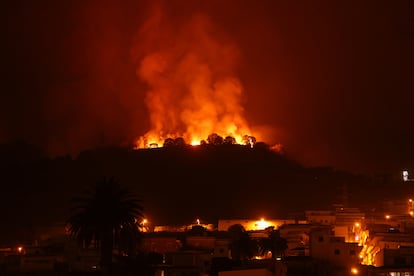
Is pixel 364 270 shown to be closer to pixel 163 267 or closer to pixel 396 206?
pixel 163 267

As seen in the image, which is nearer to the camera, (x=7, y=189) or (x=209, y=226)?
(x=209, y=226)

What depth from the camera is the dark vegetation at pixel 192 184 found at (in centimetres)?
9775

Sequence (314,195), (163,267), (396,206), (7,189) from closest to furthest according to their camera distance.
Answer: (163,267), (396,206), (314,195), (7,189)

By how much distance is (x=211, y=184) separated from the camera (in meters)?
114

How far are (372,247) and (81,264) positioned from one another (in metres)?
22.5

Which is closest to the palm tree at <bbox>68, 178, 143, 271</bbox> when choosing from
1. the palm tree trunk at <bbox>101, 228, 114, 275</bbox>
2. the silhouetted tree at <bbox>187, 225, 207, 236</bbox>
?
the palm tree trunk at <bbox>101, 228, 114, 275</bbox>

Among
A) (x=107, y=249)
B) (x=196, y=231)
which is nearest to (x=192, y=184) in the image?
(x=196, y=231)

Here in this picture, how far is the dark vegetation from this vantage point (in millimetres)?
97750

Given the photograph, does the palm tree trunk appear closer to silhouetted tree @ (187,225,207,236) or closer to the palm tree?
the palm tree

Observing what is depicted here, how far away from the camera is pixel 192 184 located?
115 metres

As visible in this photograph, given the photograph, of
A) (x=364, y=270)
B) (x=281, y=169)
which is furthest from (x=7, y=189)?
(x=364, y=270)

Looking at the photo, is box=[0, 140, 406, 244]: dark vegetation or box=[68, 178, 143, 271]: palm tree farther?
box=[0, 140, 406, 244]: dark vegetation

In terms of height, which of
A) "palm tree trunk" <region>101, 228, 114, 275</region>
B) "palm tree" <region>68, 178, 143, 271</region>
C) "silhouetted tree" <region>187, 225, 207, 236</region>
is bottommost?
"palm tree trunk" <region>101, 228, 114, 275</region>

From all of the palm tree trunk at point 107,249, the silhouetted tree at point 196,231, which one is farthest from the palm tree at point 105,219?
the silhouetted tree at point 196,231
